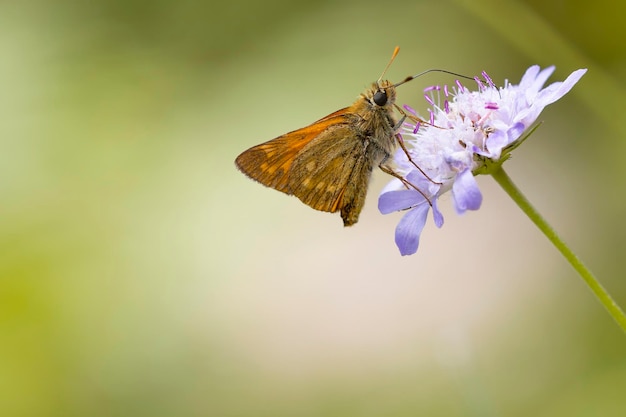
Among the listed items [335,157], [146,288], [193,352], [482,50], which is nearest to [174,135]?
[146,288]

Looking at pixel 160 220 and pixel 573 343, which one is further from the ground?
pixel 160 220

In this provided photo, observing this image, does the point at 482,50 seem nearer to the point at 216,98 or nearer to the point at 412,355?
the point at 216,98

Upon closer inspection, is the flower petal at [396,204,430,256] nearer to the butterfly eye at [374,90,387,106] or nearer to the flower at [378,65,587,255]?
the flower at [378,65,587,255]

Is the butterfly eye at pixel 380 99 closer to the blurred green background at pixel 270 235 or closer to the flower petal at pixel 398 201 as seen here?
the flower petal at pixel 398 201

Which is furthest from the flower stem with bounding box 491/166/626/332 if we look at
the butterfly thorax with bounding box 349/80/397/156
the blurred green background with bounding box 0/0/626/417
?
the blurred green background with bounding box 0/0/626/417

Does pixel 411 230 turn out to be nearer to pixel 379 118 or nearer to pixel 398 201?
pixel 398 201

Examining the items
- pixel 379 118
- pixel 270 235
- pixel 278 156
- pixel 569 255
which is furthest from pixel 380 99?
pixel 270 235

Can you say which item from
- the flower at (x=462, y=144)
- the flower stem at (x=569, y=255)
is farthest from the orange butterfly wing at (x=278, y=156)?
the flower stem at (x=569, y=255)
